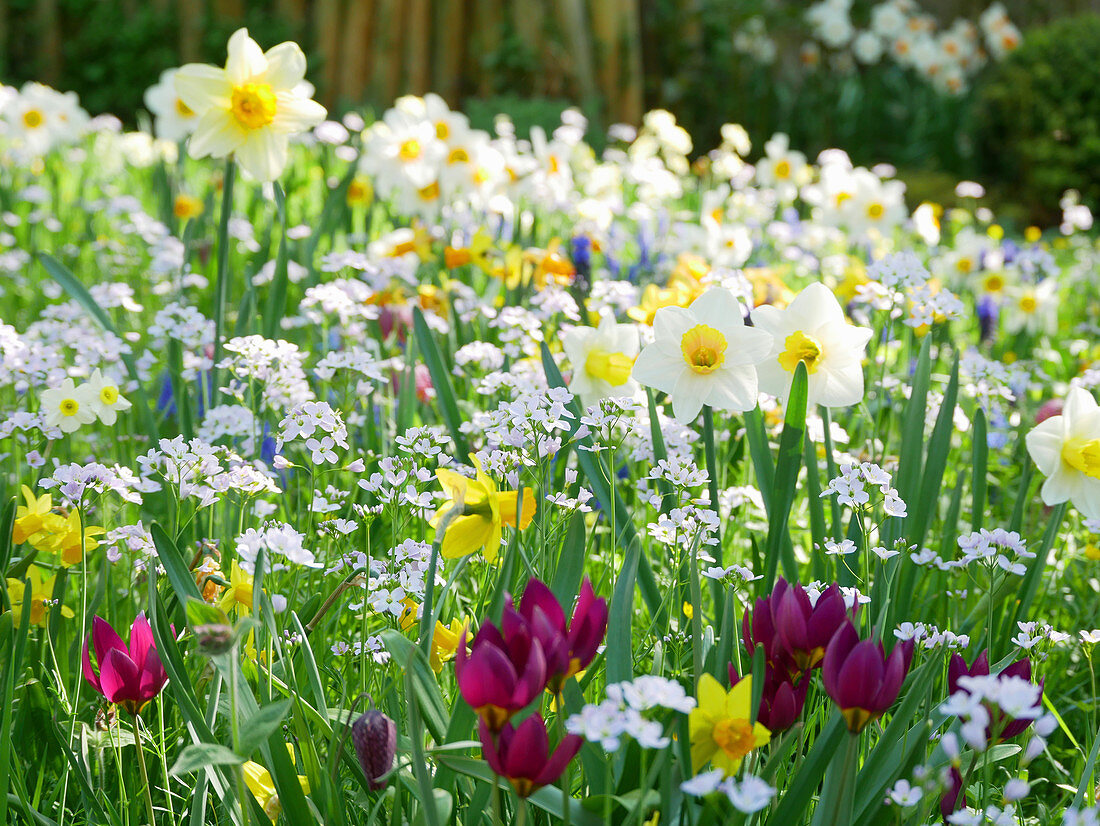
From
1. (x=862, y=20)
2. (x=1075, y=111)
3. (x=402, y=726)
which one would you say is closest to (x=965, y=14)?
(x=862, y=20)

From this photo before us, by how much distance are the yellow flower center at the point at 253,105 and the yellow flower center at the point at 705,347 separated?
31.6 inches

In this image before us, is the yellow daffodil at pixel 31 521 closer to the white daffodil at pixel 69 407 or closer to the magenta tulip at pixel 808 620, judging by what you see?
the white daffodil at pixel 69 407

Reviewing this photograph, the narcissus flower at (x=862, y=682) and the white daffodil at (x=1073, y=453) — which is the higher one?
the white daffodil at (x=1073, y=453)

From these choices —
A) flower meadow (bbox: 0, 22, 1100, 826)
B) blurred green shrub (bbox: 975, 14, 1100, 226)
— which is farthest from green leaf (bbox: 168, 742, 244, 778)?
blurred green shrub (bbox: 975, 14, 1100, 226)

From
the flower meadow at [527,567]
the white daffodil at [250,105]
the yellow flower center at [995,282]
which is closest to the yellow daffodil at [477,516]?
the flower meadow at [527,567]

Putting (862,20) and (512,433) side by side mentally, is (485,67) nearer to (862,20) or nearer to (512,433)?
(862,20)

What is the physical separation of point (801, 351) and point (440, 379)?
540 mm

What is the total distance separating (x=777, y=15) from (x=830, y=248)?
3.91m

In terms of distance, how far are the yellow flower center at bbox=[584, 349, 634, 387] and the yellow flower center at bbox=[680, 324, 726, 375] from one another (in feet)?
0.76

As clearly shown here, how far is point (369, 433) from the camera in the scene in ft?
5.84

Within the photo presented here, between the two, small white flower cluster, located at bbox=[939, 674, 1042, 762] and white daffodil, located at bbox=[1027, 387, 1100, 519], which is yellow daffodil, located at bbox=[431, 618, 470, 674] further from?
white daffodil, located at bbox=[1027, 387, 1100, 519]

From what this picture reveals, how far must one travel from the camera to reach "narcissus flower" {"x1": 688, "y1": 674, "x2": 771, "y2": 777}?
2.63ft

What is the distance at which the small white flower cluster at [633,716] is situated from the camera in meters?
0.68

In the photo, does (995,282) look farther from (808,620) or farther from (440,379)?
(808,620)
